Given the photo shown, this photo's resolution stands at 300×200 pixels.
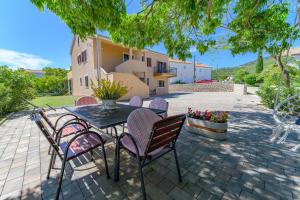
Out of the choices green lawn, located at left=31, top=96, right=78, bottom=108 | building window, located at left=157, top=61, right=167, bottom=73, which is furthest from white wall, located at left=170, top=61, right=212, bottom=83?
green lawn, located at left=31, top=96, right=78, bottom=108

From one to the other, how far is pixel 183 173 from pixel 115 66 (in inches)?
534

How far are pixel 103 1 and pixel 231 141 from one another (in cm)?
385

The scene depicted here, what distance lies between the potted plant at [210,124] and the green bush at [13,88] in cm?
836

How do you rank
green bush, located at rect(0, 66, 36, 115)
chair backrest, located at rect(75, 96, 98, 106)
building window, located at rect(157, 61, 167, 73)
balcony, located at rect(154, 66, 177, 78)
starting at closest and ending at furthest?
chair backrest, located at rect(75, 96, 98, 106), green bush, located at rect(0, 66, 36, 115), balcony, located at rect(154, 66, 177, 78), building window, located at rect(157, 61, 167, 73)

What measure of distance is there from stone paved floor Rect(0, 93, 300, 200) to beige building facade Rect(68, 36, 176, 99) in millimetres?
8701

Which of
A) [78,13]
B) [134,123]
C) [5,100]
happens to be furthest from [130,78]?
[134,123]

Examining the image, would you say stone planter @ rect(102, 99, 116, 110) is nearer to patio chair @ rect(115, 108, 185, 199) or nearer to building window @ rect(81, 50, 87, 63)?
patio chair @ rect(115, 108, 185, 199)

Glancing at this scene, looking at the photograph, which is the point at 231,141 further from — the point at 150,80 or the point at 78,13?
the point at 150,80

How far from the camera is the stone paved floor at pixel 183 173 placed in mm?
1702

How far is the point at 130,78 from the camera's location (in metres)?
12.6

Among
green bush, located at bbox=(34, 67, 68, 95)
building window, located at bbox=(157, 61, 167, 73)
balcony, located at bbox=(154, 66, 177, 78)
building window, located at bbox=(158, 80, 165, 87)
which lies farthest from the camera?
green bush, located at bbox=(34, 67, 68, 95)

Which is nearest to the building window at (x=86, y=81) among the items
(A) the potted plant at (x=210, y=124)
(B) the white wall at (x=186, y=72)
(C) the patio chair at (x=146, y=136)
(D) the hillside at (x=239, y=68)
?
(A) the potted plant at (x=210, y=124)

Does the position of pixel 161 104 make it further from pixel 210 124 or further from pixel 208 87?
pixel 208 87

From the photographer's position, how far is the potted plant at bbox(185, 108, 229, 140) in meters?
3.18
